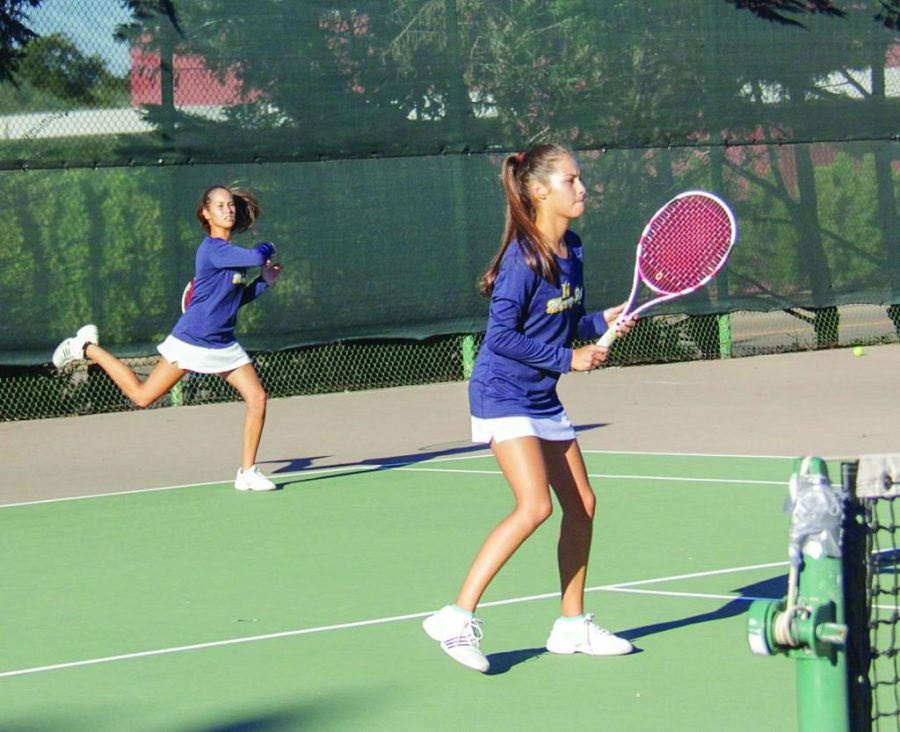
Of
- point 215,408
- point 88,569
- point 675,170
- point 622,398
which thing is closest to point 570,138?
point 675,170

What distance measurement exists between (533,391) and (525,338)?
0.57 feet

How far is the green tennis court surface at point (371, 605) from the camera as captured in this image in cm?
424

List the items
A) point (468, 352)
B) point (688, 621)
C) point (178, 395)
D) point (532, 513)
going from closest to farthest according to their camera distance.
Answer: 1. point (532, 513)
2. point (688, 621)
3. point (178, 395)
4. point (468, 352)

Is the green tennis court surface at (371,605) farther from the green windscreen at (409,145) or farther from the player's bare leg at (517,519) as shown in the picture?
the green windscreen at (409,145)

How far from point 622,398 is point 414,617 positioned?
5.64 metres

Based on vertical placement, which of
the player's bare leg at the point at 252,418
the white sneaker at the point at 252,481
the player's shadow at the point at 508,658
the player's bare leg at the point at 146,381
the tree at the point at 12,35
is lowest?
the player's shadow at the point at 508,658

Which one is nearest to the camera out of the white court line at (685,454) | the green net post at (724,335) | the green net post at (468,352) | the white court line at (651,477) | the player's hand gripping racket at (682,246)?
the player's hand gripping racket at (682,246)

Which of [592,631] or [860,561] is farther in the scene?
[592,631]

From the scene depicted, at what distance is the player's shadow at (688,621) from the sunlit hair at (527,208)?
991mm

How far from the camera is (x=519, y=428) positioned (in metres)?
4.55

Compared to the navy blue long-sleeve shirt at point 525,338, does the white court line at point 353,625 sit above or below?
below

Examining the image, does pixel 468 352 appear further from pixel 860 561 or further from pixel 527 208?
pixel 860 561

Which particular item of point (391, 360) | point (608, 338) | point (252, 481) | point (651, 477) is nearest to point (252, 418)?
point (252, 481)

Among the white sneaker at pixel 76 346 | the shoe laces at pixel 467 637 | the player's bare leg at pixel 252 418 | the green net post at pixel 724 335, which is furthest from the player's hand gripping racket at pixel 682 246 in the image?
the green net post at pixel 724 335
